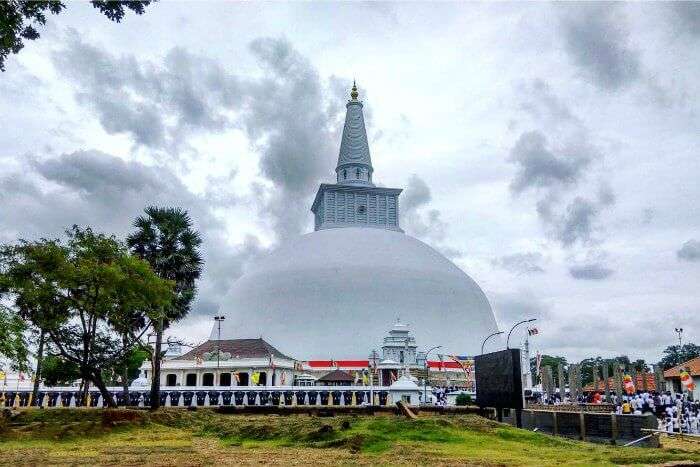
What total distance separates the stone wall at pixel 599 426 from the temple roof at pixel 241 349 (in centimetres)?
3568

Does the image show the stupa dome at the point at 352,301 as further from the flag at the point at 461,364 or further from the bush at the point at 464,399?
the bush at the point at 464,399

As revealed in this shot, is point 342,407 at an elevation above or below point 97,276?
below

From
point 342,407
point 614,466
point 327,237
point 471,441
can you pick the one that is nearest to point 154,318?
point 342,407

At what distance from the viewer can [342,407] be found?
35.9 m

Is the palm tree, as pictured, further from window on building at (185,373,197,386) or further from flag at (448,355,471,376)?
flag at (448,355,471,376)

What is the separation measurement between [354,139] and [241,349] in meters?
38.3

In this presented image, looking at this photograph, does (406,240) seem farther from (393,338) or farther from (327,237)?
(393,338)

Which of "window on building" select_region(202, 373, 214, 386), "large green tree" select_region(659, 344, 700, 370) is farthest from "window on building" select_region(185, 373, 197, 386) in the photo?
"large green tree" select_region(659, 344, 700, 370)

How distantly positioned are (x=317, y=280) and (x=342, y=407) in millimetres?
41218

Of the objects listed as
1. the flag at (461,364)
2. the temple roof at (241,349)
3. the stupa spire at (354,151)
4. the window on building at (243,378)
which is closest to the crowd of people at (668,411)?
the flag at (461,364)

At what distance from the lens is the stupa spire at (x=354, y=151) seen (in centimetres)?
9144

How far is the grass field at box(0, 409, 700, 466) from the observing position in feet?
52.1

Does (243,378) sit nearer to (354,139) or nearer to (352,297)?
(352,297)

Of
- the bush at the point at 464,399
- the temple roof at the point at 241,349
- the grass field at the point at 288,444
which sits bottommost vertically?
the grass field at the point at 288,444
